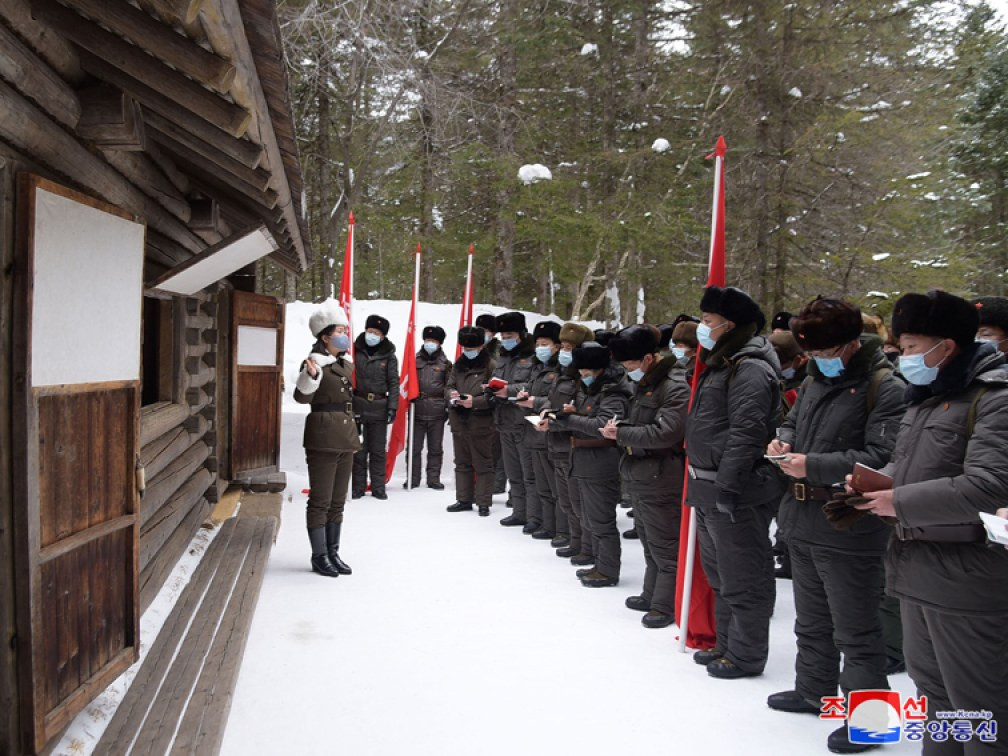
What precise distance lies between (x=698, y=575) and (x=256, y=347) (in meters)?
6.02

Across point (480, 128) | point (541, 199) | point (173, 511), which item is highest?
point (480, 128)

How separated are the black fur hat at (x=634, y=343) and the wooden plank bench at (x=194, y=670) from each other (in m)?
3.18

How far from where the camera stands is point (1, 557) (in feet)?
9.12

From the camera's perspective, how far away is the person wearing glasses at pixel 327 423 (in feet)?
20.2

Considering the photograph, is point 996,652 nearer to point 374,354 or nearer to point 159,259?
point 159,259

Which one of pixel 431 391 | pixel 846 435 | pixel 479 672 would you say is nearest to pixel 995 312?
pixel 846 435

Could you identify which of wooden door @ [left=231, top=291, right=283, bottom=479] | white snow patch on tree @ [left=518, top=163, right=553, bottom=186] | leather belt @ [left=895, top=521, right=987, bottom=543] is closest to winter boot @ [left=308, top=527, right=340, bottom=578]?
wooden door @ [left=231, top=291, right=283, bottom=479]

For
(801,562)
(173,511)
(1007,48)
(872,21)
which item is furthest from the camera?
(872,21)

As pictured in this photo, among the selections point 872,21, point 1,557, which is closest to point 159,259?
point 1,557

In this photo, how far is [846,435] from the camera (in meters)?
3.75

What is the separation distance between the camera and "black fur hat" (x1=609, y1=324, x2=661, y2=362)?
5.80m

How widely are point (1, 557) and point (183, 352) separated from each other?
3.85 meters

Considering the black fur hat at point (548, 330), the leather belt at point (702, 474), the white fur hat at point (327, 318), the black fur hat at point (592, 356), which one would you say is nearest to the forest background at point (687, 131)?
the black fur hat at point (548, 330)

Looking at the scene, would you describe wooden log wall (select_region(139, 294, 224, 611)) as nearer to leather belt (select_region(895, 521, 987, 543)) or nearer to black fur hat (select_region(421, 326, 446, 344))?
black fur hat (select_region(421, 326, 446, 344))
